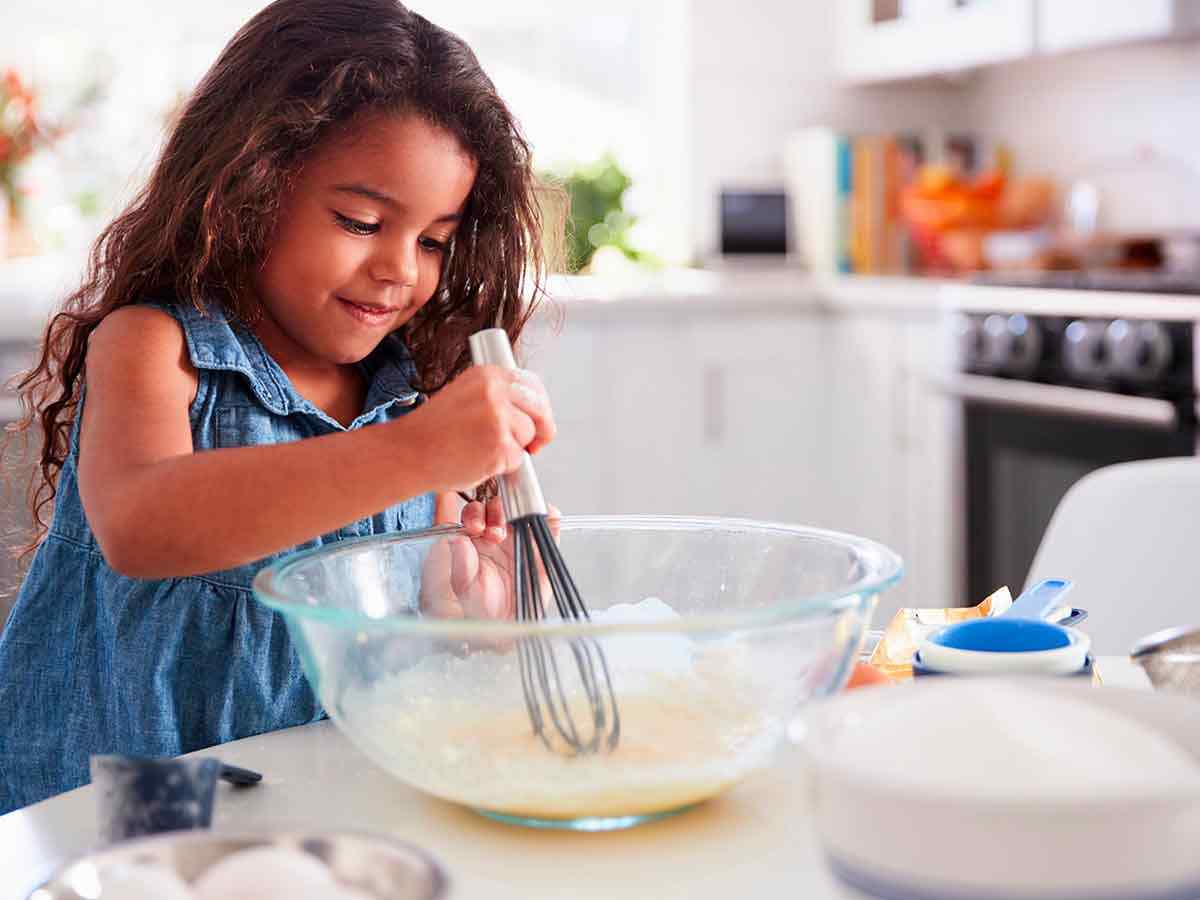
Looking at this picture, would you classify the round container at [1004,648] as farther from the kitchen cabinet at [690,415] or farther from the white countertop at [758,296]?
the kitchen cabinet at [690,415]

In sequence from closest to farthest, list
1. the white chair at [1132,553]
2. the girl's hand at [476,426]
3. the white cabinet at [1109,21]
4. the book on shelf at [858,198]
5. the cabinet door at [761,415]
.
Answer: the girl's hand at [476,426], the white chair at [1132,553], the white cabinet at [1109,21], the cabinet door at [761,415], the book on shelf at [858,198]

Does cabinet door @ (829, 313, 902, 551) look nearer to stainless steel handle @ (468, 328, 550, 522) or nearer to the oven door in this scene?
the oven door

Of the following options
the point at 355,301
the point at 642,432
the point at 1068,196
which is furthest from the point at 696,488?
the point at 355,301

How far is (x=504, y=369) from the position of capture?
32.2 inches

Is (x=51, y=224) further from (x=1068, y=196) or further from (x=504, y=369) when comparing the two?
(x=504, y=369)

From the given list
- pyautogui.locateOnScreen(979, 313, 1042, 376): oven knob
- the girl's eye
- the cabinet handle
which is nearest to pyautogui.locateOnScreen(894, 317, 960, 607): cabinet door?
pyautogui.locateOnScreen(979, 313, 1042, 376): oven knob

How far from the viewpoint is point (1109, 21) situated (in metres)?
2.62

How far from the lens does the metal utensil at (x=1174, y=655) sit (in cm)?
69

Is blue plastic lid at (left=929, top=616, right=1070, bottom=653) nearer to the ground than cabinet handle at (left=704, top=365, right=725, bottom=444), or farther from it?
farther from it

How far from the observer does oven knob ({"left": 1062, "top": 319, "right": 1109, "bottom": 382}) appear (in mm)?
2350

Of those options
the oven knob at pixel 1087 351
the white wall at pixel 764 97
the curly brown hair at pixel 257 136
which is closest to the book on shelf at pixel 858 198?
the white wall at pixel 764 97

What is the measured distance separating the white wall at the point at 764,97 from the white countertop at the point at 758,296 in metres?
0.24

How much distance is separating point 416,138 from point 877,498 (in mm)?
2077

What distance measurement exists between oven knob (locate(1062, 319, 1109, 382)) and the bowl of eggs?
2.05 metres
